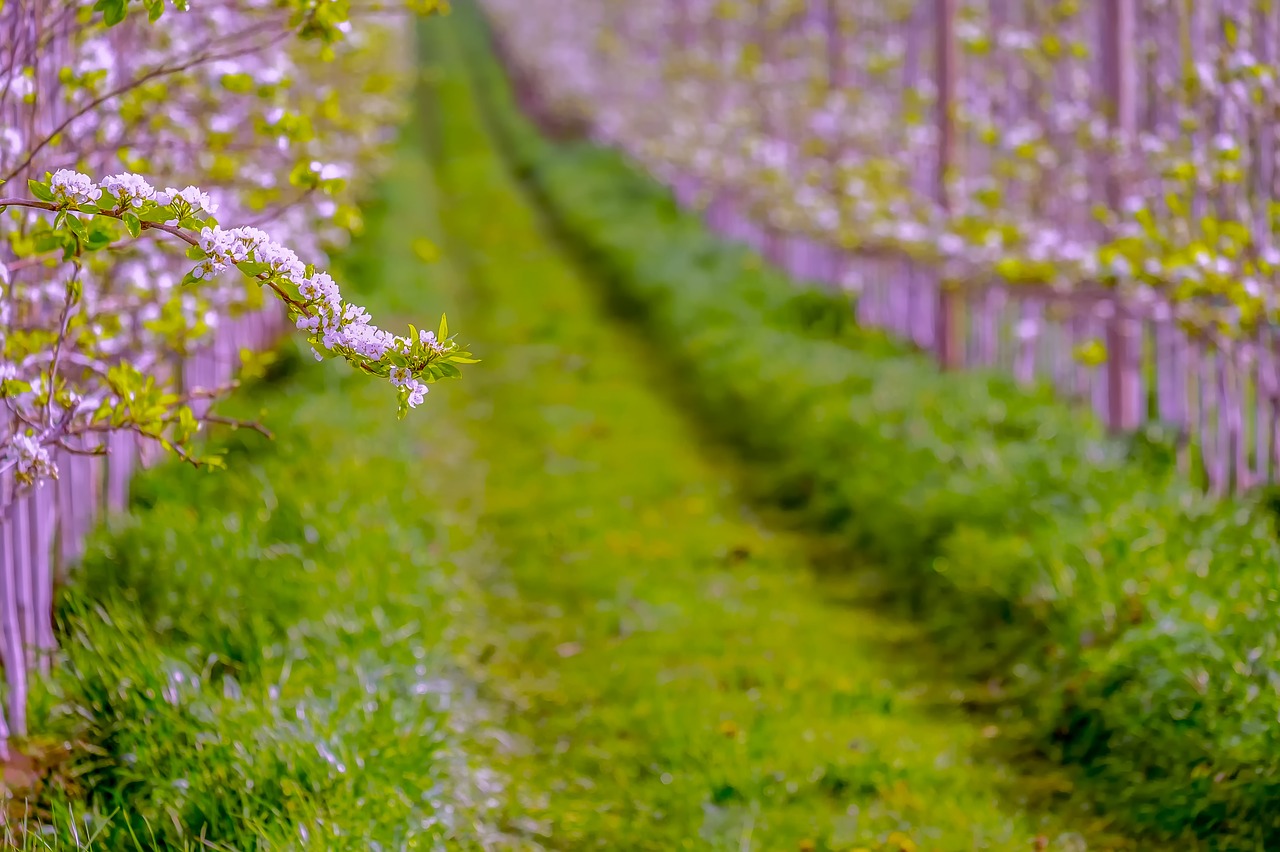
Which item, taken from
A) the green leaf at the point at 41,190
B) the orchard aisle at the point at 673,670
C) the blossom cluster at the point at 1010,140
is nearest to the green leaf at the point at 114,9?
the green leaf at the point at 41,190

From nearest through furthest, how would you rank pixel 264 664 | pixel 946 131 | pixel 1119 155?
pixel 264 664 → pixel 1119 155 → pixel 946 131

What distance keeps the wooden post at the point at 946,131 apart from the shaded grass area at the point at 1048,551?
0.75ft

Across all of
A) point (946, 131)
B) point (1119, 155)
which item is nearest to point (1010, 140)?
point (1119, 155)

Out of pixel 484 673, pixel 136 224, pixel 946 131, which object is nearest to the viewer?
pixel 136 224

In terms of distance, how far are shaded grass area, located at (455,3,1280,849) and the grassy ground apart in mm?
290

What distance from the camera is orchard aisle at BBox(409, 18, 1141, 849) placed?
14.2 ft

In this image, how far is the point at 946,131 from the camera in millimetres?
9375

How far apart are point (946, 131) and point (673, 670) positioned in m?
5.58

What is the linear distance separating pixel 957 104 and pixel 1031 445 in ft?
11.2

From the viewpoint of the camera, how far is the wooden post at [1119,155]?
7156 mm

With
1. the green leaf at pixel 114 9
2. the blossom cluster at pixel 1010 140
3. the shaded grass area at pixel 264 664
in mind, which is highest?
the green leaf at pixel 114 9

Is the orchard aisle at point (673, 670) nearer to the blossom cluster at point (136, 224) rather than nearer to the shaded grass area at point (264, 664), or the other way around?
the shaded grass area at point (264, 664)

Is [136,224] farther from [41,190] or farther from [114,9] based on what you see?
[114,9]

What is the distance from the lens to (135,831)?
11.9ft
